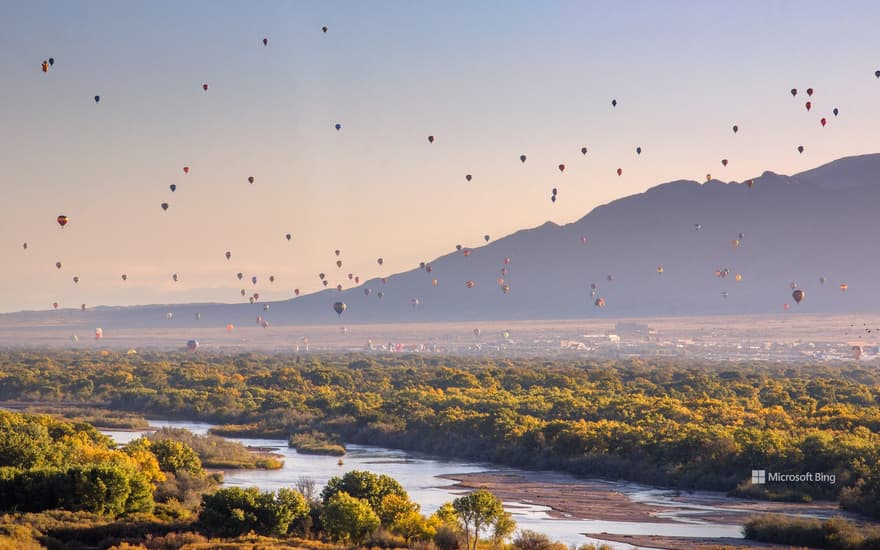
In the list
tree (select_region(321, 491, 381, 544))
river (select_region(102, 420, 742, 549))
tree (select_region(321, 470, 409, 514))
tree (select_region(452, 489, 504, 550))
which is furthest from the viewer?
river (select_region(102, 420, 742, 549))

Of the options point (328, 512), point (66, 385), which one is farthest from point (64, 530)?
point (66, 385)

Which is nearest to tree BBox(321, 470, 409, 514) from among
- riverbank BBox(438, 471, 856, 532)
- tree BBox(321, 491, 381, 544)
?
tree BBox(321, 491, 381, 544)

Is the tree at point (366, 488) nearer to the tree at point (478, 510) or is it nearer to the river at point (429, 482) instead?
the tree at point (478, 510)

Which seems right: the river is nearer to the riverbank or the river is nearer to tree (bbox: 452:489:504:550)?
the riverbank

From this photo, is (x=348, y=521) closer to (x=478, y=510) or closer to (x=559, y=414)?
(x=478, y=510)

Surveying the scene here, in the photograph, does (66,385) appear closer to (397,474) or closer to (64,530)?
(397,474)
